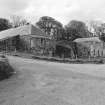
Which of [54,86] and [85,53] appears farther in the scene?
[85,53]

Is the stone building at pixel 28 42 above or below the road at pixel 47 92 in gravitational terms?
above

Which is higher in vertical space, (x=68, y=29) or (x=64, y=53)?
(x=68, y=29)

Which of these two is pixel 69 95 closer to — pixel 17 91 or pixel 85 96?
pixel 85 96

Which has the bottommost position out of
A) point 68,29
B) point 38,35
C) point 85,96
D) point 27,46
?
point 85,96

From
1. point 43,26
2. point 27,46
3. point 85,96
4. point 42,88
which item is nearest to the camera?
point 85,96

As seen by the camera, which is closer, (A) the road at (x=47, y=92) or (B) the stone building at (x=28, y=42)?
(A) the road at (x=47, y=92)

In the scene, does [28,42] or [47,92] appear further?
[28,42]

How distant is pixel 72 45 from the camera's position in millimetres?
39938

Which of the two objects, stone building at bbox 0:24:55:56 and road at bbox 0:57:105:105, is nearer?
road at bbox 0:57:105:105

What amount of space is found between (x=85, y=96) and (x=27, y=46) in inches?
899

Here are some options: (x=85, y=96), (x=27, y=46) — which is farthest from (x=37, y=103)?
(x=27, y=46)

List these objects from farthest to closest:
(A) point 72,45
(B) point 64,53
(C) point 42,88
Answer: (A) point 72,45 < (B) point 64,53 < (C) point 42,88

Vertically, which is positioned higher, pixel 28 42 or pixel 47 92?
pixel 28 42

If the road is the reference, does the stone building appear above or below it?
above
